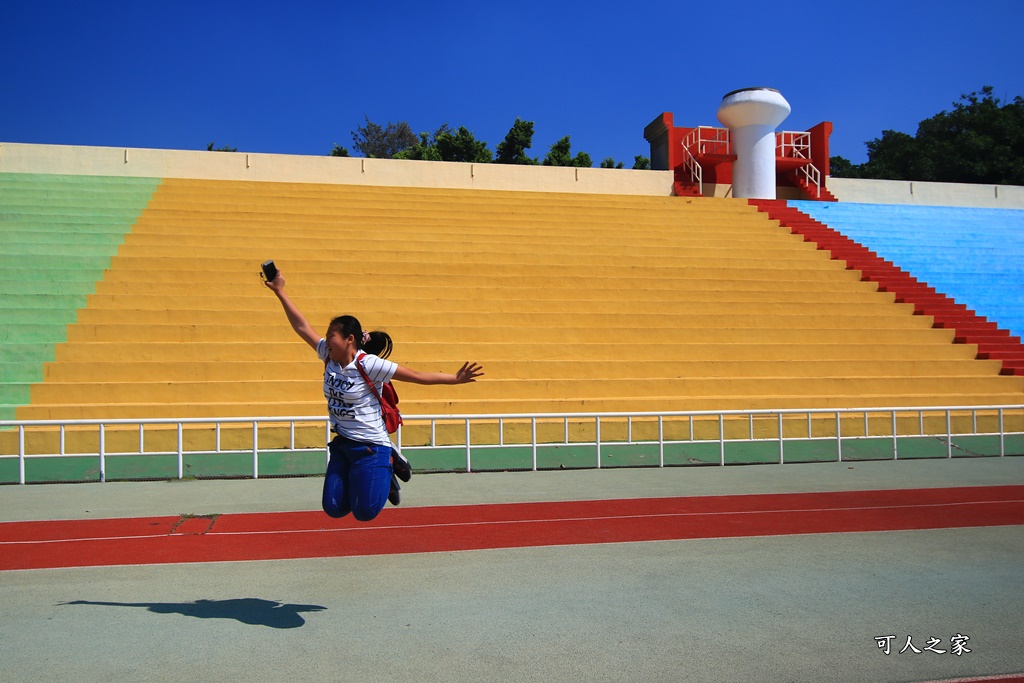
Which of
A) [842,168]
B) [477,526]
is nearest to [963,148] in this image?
[842,168]

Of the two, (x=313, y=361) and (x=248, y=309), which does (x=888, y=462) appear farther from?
(x=248, y=309)

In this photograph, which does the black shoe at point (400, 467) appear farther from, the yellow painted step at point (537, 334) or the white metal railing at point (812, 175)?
the white metal railing at point (812, 175)

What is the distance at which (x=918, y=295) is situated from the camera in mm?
16719

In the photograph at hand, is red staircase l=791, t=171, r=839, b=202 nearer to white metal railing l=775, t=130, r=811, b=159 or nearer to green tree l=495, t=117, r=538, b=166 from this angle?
white metal railing l=775, t=130, r=811, b=159

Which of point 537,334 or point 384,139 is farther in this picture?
point 384,139

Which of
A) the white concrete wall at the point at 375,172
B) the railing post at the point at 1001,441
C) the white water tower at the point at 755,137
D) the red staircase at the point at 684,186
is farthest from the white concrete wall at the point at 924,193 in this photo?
the railing post at the point at 1001,441

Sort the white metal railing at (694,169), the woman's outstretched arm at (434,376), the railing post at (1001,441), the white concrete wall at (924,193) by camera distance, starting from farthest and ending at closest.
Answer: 1. the white concrete wall at (924,193)
2. the white metal railing at (694,169)
3. the railing post at (1001,441)
4. the woman's outstretched arm at (434,376)

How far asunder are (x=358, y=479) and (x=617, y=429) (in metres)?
6.48

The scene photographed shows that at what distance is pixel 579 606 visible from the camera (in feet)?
14.2

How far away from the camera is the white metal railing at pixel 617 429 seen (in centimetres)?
881

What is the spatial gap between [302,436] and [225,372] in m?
2.46

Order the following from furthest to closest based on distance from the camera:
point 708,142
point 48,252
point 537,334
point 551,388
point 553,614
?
point 708,142
point 48,252
point 537,334
point 551,388
point 553,614

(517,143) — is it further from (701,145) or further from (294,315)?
(294,315)

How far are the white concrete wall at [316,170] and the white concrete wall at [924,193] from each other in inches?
239
